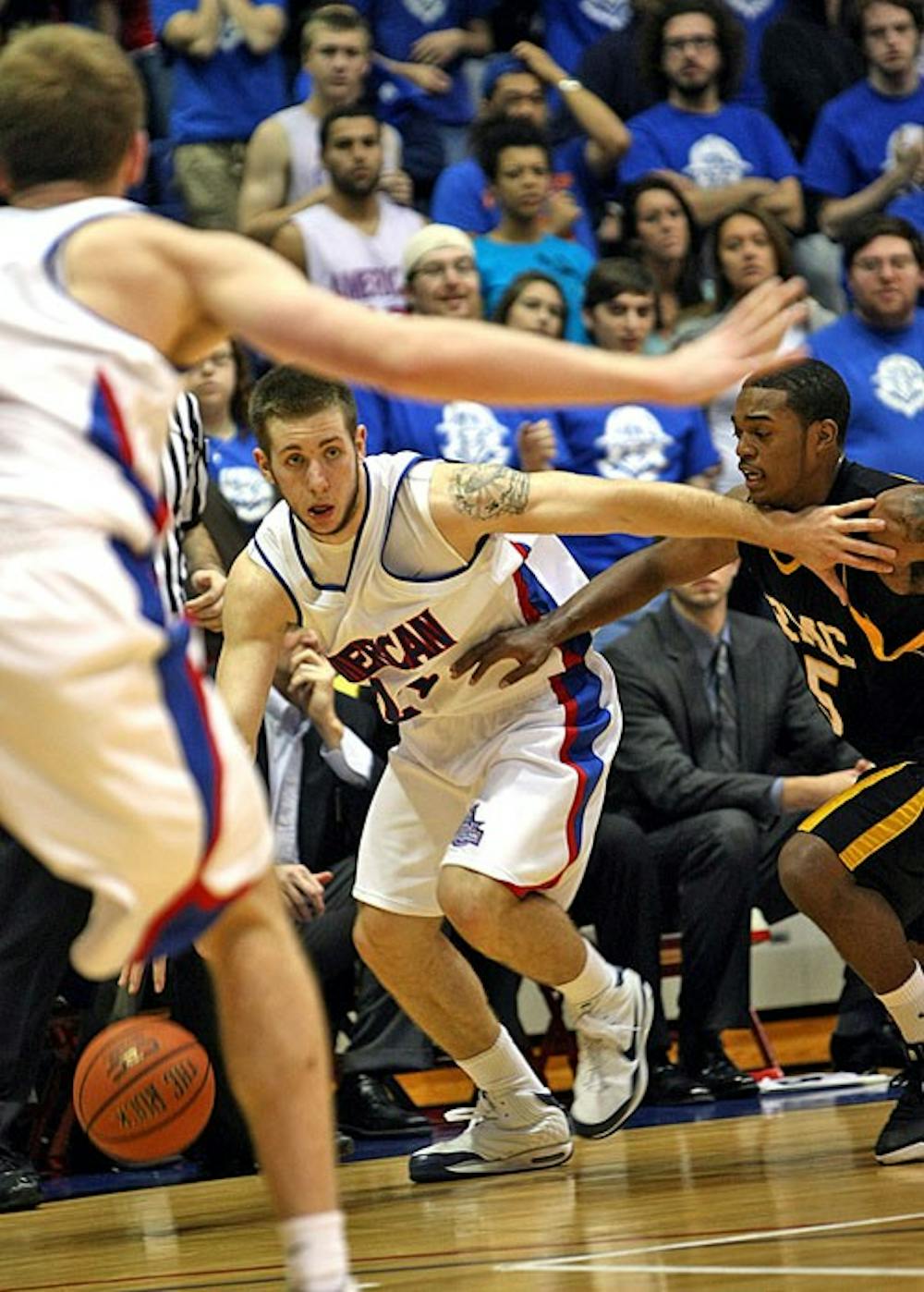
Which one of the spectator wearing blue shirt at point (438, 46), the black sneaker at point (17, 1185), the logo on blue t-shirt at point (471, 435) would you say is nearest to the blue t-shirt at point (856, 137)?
the spectator wearing blue shirt at point (438, 46)

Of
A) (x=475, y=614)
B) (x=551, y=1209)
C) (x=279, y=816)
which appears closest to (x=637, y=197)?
(x=279, y=816)

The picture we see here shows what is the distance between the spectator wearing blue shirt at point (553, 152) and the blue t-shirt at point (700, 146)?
0.11 meters

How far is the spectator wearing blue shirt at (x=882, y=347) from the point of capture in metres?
8.79

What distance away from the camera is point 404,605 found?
554 cm

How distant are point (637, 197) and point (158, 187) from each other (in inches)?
96.2

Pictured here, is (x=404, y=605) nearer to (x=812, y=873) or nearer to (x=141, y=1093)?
(x=812, y=873)

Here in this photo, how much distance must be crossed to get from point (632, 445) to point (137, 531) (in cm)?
561

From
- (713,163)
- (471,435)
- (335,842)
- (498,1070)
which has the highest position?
(713,163)

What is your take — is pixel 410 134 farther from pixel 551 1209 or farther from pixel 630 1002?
pixel 551 1209

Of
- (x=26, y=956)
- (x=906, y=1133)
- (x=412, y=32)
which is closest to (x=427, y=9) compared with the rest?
(x=412, y=32)

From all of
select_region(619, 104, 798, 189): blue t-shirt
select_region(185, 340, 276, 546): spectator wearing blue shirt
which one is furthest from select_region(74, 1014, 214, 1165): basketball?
select_region(619, 104, 798, 189): blue t-shirt

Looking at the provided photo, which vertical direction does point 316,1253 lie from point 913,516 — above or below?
below

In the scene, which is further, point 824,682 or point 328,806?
point 328,806

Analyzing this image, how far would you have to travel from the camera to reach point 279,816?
7.32 m
